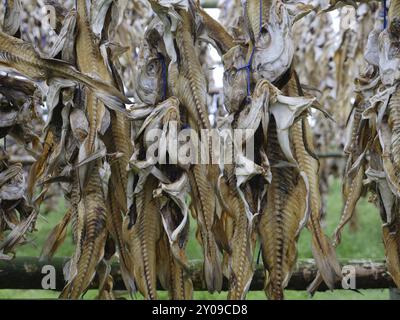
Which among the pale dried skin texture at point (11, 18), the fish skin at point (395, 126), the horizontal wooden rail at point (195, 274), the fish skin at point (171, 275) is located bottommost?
the horizontal wooden rail at point (195, 274)

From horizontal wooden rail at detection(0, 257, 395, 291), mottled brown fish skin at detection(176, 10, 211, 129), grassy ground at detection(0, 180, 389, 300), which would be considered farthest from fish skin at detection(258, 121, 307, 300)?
grassy ground at detection(0, 180, 389, 300)

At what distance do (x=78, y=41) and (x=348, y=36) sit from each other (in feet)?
5.06

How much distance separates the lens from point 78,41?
146 centimetres

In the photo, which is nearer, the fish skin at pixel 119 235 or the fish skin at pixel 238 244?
the fish skin at pixel 238 244

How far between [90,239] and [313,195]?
0.43 meters

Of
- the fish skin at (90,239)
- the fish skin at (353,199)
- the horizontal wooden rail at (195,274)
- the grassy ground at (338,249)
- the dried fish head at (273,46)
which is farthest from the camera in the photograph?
the grassy ground at (338,249)

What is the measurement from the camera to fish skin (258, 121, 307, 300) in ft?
4.50

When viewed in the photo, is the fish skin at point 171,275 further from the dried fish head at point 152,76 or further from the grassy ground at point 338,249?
the grassy ground at point 338,249

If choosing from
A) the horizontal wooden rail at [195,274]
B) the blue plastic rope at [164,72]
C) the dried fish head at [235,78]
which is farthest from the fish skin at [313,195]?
the horizontal wooden rail at [195,274]

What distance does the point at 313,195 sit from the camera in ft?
4.62

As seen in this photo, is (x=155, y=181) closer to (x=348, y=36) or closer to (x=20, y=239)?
(x=20, y=239)

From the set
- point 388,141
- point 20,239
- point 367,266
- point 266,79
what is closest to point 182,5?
point 266,79

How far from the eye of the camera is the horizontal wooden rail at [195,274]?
198 cm

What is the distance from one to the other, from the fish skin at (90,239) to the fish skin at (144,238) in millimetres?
62
